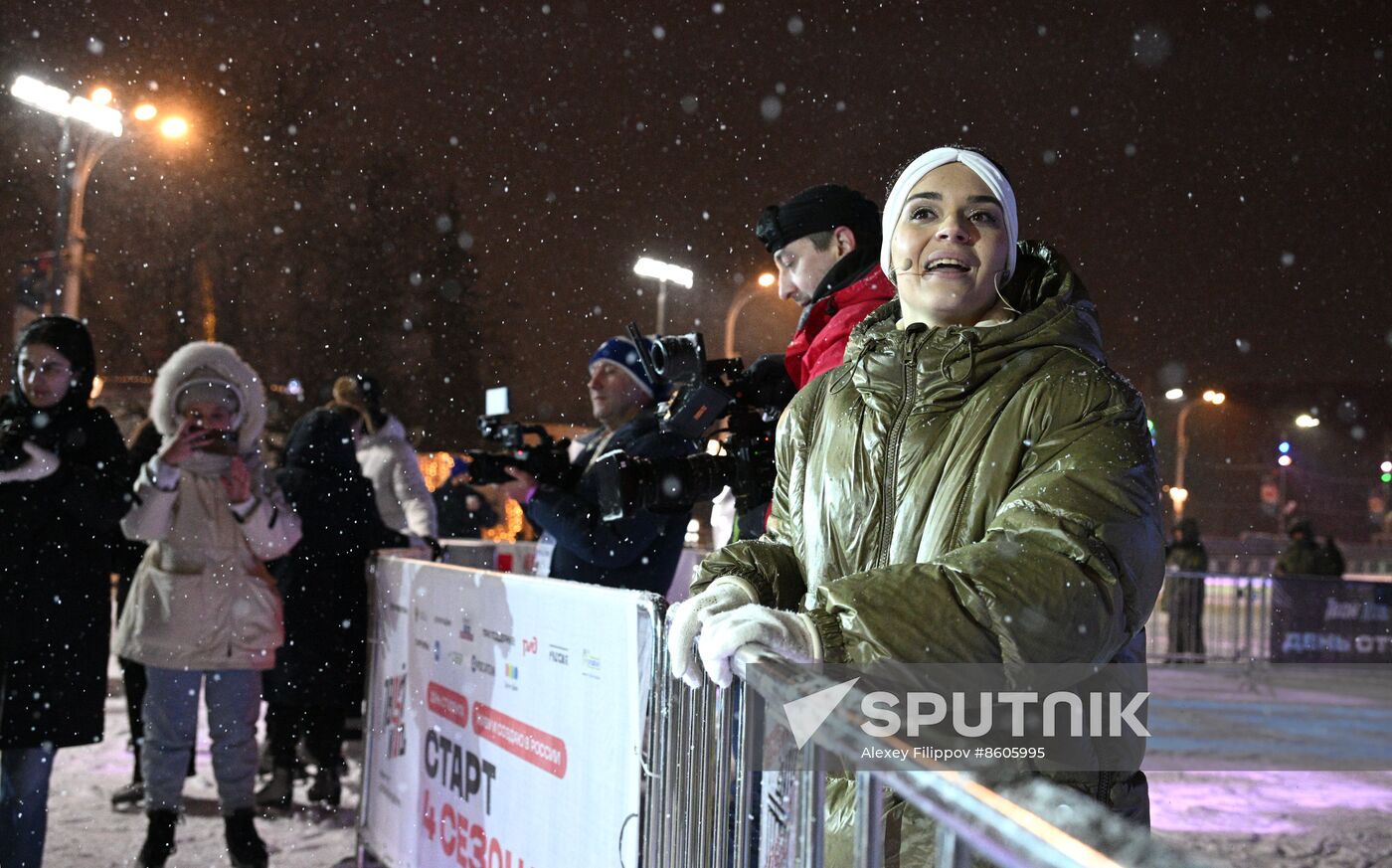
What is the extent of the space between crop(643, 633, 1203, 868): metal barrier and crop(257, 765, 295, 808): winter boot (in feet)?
12.7

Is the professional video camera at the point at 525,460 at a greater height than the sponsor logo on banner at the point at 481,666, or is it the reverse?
the professional video camera at the point at 525,460

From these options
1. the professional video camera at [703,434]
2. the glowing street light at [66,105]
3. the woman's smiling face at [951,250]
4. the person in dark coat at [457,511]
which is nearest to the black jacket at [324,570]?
the professional video camera at [703,434]

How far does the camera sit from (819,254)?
393 centimetres

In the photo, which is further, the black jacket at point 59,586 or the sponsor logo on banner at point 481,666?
the black jacket at point 59,586

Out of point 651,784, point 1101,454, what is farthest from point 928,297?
point 651,784

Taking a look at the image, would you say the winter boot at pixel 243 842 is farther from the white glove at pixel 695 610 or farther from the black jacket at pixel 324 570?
the white glove at pixel 695 610

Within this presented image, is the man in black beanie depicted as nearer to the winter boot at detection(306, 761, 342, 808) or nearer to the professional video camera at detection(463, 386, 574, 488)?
the professional video camera at detection(463, 386, 574, 488)

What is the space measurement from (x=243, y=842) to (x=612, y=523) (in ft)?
6.36

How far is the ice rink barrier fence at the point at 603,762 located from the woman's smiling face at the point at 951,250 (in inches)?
28.3

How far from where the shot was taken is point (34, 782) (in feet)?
14.2

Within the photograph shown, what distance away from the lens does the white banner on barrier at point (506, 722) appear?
2.96 metres

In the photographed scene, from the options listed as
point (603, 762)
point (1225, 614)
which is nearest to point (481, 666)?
point (603, 762)

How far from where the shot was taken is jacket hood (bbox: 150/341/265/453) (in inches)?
206

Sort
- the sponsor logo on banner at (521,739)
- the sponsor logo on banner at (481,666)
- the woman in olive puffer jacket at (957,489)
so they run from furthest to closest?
the sponsor logo on banner at (481,666)
the sponsor logo on banner at (521,739)
the woman in olive puffer jacket at (957,489)
